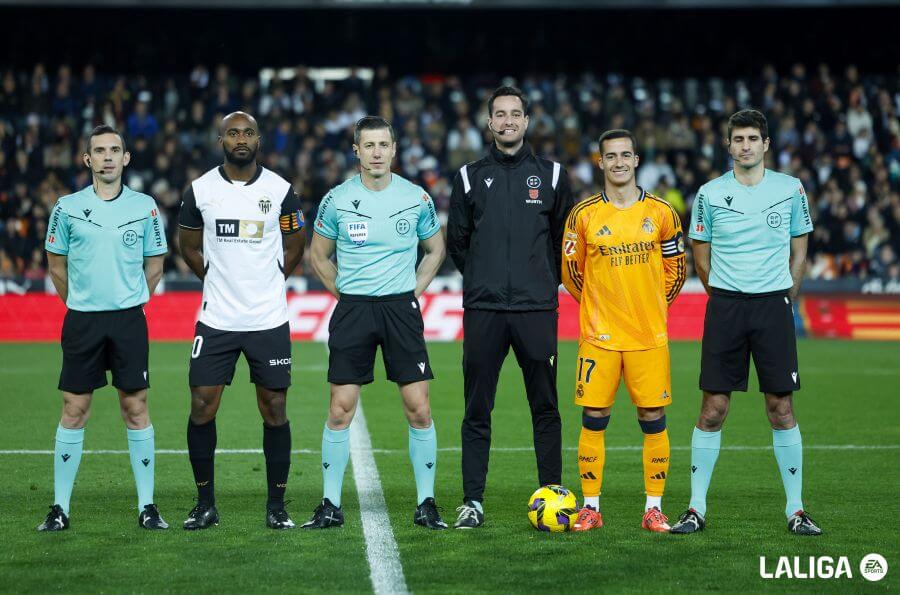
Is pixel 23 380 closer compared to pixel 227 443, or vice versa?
pixel 227 443

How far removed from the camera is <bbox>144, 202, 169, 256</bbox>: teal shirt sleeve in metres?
7.04

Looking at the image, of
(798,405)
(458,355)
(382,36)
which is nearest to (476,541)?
(798,405)

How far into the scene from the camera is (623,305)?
6.91 m

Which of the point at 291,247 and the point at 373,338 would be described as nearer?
the point at 373,338

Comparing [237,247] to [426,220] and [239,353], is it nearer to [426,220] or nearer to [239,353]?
[239,353]

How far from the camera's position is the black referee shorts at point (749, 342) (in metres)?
6.84

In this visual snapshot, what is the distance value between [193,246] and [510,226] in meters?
1.85

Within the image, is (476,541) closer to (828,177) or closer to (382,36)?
(828,177)

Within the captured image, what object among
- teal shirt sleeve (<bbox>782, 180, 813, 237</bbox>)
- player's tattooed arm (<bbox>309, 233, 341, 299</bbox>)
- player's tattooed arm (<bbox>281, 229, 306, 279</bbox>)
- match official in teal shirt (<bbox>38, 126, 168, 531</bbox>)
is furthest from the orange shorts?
match official in teal shirt (<bbox>38, 126, 168, 531</bbox>)

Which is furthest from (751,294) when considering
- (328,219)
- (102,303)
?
(102,303)

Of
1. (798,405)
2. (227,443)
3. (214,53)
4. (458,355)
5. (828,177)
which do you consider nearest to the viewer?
(227,443)

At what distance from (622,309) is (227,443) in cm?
453

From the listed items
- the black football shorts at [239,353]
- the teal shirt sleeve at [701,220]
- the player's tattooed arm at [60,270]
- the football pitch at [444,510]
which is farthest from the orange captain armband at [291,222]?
the teal shirt sleeve at [701,220]

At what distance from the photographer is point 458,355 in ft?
57.4
